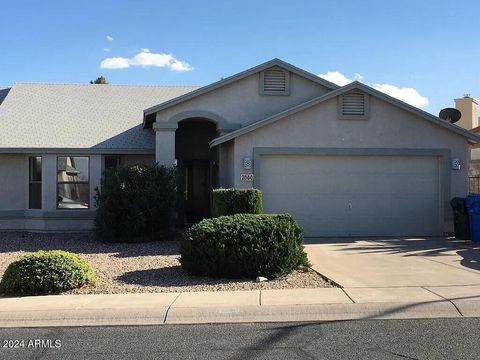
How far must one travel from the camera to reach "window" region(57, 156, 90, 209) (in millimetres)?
18508

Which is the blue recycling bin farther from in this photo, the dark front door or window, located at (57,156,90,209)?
window, located at (57,156,90,209)

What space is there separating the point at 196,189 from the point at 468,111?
19.3 meters

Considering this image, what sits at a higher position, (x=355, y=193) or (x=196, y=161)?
(x=196, y=161)

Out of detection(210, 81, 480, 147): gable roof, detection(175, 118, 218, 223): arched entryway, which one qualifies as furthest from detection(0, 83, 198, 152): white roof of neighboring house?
detection(210, 81, 480, 147): gable roof

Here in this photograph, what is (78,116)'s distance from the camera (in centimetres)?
2062

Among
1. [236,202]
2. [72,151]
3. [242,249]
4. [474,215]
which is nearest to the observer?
[242,249]

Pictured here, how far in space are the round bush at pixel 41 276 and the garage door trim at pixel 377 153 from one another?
7277 mm

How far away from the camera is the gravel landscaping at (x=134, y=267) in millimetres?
9500

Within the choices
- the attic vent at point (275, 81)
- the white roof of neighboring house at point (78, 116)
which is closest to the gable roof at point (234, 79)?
the attic vent at point (275, 81)

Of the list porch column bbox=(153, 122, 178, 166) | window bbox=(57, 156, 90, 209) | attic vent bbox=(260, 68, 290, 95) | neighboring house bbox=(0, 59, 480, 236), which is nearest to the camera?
neighboring house bbox=(0, 59, 480, 236)

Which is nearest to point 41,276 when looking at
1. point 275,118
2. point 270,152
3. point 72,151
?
point 270,152

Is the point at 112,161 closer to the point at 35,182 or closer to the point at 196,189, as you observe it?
the point at 35,182

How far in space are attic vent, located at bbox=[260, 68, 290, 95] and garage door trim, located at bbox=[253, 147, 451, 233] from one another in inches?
115

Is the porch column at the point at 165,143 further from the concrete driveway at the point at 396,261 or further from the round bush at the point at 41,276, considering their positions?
the round bush at the point at 41,276
